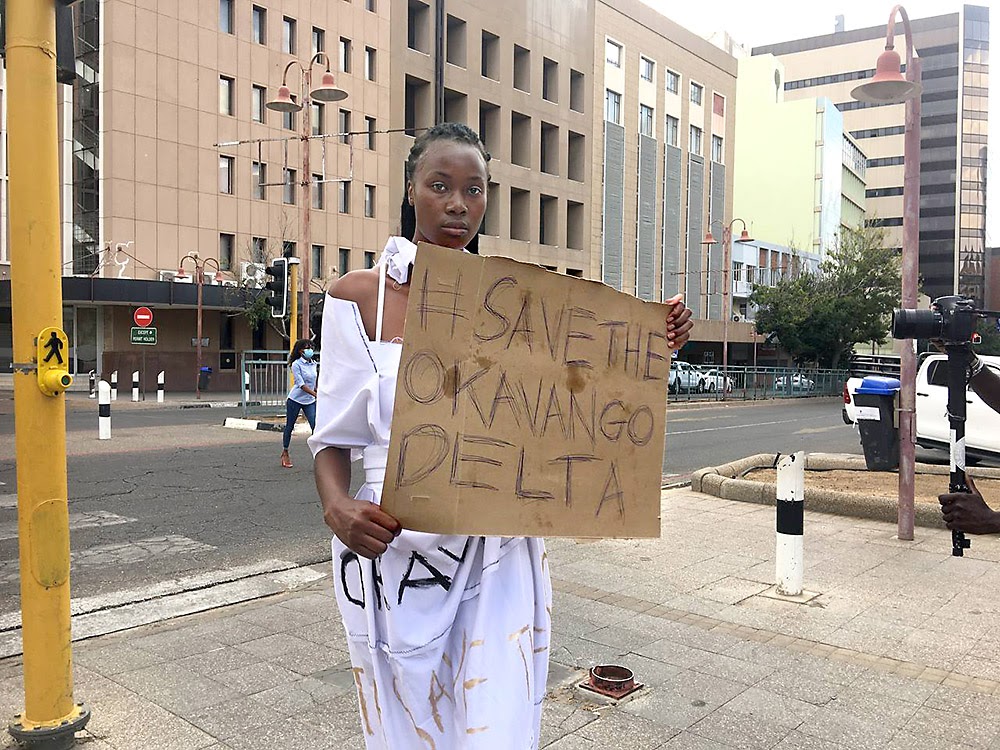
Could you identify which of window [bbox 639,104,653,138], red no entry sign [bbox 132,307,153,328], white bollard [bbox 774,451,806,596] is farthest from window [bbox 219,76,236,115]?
white bollard [bbox 774,451,806,596]

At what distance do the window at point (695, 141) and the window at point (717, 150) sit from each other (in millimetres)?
1852

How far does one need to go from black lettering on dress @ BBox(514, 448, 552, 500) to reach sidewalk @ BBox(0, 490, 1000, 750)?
1902mm

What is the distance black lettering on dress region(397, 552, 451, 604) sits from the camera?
2.01 m

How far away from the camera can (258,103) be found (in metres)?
36.0

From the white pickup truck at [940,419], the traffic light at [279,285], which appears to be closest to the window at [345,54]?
the traffic light at [279,285]

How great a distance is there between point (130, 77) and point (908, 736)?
1350 inches

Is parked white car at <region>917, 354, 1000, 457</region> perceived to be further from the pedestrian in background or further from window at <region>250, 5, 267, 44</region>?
window at <region>250, 5, 267, 44</region>

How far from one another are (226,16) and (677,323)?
37.5 metres

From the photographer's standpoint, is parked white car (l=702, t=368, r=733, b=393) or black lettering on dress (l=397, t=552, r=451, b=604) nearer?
black lettering on dress (l=397, t=552, r=451, b=604)

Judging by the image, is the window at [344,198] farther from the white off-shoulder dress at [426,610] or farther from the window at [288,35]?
the white off-shoulder dress at [426,610]

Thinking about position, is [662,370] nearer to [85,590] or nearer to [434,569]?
[434,569]

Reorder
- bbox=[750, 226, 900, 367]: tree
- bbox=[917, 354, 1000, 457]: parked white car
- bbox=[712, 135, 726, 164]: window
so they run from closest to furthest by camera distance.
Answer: bbox=[917, 354, 1000, 457]: parked white car → bbox=[750, 226, 900, 367]: tree → bbox=[712, 135, 726, 164]: window

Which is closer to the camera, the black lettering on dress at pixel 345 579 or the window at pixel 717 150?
the black lettering on dress at pixel 345 579

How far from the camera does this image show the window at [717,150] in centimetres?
5797
